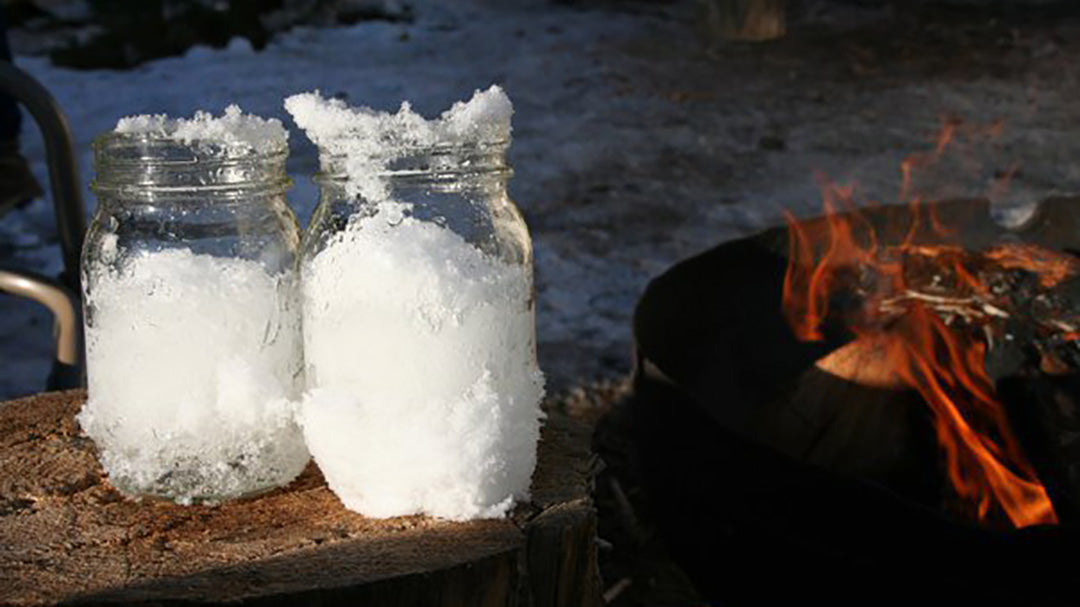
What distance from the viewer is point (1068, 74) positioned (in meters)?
7.89

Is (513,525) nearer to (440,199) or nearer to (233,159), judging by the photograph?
(440,199)

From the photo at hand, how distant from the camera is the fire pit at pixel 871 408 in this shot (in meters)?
2.27

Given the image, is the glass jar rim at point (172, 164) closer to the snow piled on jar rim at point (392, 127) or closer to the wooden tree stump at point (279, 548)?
the snow piled on jar rim at point (392, 127)

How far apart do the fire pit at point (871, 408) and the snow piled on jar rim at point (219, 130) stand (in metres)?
1.23

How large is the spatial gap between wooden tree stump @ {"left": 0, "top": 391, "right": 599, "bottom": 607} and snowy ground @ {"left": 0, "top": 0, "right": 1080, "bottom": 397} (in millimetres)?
2513

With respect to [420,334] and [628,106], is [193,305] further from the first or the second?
[628,106]

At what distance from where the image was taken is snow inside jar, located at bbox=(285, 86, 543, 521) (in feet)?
4.53

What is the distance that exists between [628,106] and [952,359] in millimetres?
4921

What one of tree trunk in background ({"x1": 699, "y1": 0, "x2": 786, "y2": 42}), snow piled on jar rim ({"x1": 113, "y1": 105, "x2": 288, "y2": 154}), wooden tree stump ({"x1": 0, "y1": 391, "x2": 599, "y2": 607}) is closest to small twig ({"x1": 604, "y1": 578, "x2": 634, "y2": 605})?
wooden tree stump ({"x1": 0, "y1": 391, "x2": 599, "y2": 607})

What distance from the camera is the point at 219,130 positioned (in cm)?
146

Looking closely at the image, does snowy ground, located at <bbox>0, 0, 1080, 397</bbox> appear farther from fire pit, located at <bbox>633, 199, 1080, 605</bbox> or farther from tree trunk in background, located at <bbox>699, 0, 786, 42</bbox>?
fire pit, located at <bbox>633, 199, 1080, 605</bbox>

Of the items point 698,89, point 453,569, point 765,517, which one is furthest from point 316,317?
point 698,89

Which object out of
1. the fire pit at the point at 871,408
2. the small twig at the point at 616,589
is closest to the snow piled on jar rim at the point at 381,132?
the fire pit at the point at 871,408

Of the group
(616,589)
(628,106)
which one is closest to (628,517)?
(616,589)
